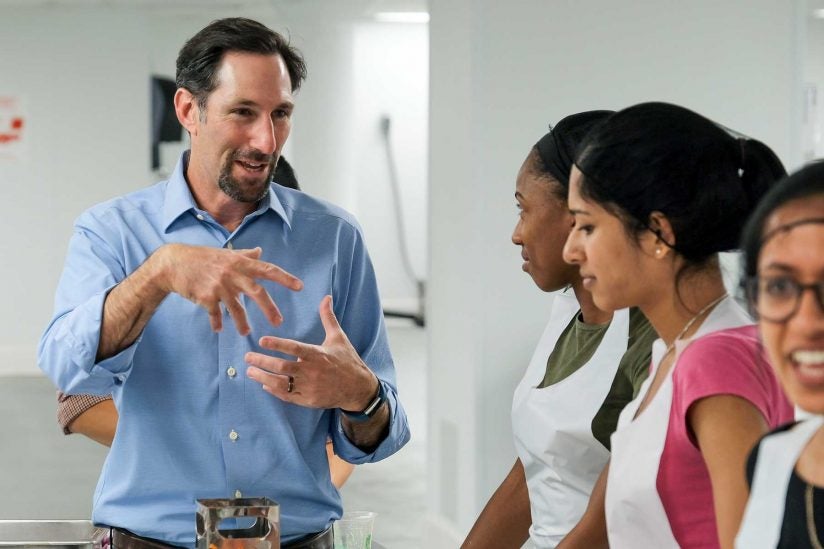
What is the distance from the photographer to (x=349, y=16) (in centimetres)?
1114

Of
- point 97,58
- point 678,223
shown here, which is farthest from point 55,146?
point 678,223

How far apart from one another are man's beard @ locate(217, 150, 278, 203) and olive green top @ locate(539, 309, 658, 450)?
638 mm

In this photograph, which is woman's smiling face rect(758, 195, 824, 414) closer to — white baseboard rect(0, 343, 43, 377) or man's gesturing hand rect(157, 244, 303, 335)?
man's gesturing hand rect(157, 244, 303, 335)

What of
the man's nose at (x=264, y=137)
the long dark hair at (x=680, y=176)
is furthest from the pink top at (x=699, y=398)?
the man's nose at (x=264, y=137)

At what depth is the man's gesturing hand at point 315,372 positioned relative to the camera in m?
1.74

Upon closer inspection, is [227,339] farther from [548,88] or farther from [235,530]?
[548,88]

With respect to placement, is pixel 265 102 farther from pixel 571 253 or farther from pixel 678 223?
pixel 678 223

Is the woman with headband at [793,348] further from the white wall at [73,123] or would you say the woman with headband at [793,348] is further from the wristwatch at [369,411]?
the white wall at [73,123]

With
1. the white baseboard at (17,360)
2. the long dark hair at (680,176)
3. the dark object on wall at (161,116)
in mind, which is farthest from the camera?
the dark object on wall at (161,116)

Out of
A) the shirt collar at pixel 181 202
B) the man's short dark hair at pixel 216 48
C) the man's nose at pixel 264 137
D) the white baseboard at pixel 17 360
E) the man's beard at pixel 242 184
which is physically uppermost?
the man's short dark hair at pixel 216 48

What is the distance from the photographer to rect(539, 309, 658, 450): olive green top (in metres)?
1.95

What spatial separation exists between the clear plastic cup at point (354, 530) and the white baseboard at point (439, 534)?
2.26 metres

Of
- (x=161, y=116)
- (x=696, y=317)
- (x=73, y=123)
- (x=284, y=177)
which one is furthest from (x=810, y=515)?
(x=161, y=116)

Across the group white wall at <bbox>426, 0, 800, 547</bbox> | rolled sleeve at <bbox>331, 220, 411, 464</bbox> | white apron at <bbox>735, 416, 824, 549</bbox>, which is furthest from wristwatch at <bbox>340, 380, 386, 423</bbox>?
white wall at <bbox>426, 0, 800, 547</bbox>
